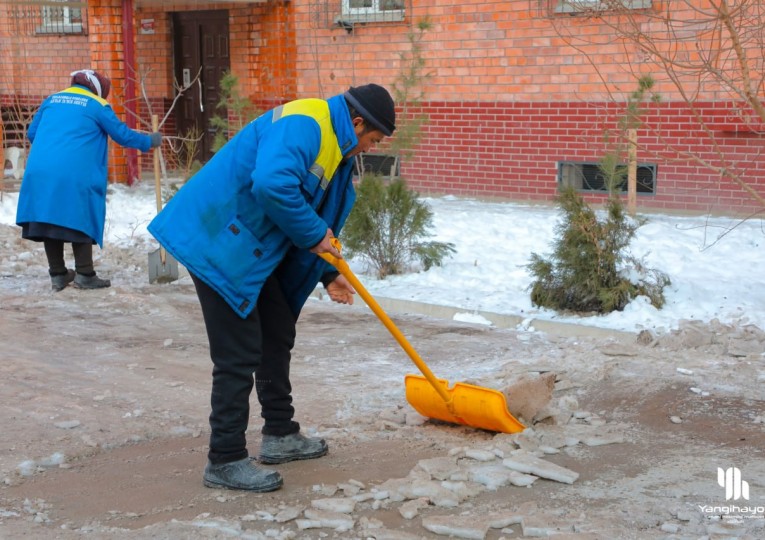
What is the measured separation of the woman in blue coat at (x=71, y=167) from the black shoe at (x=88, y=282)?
0.18m

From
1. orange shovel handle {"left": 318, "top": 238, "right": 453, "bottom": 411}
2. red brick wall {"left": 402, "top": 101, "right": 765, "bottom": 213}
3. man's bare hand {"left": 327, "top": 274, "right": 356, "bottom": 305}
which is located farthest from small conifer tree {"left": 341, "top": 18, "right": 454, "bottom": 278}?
man's bare hand {"left": 327, "top": 274, "right": 356, "bottom": 305}

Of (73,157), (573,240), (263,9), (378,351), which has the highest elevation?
(263,9)

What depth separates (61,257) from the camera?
8367 mm

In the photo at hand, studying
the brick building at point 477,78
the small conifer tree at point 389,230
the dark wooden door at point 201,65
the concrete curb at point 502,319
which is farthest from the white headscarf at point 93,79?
the dark wooden door at point 201,65

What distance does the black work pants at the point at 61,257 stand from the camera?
8.30 meters

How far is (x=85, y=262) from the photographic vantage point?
838 centimetres

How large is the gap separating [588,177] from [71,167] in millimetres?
6009

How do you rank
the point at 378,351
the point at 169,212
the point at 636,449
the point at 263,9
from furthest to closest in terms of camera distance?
1. the point at 263,9
2. the point at 378,351
3. the point at 636,449
4. the point at 169,212

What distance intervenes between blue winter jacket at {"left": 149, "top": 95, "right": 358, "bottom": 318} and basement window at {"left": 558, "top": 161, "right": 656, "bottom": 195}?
7676mm

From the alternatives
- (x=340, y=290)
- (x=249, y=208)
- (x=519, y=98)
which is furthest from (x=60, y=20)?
(x=249, y=208)

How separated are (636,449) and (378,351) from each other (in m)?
2.28

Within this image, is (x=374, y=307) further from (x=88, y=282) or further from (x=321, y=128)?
(x=88, y=282)

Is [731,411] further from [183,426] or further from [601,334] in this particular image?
[183,426]

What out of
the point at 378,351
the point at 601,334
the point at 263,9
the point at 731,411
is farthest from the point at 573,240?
the point at 263,9
